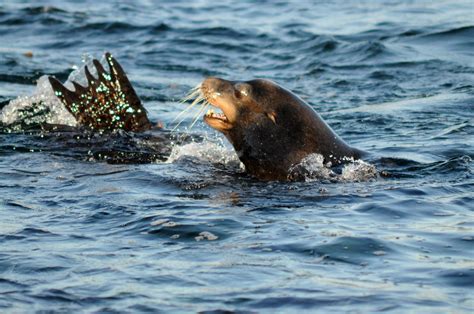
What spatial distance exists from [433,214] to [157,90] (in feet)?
21.8

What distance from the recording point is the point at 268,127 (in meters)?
7.87

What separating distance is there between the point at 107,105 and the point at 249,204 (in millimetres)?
2910

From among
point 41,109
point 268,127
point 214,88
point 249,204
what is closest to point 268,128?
point 268,127

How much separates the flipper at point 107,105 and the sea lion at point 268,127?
1.88 metres

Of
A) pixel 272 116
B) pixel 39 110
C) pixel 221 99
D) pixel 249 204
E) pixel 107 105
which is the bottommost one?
pixel 249 204

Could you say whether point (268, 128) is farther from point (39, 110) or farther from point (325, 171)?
point (39, 110)

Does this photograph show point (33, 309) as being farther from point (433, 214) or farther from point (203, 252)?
point (433, 214)

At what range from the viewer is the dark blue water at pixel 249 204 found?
5379 millimetres

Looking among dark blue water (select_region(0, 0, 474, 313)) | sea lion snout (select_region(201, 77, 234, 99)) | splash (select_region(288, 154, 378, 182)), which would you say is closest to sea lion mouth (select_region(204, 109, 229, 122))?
sea lion snout (select_region(201, 77, 234, 99))

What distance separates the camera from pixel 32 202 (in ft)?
24.2

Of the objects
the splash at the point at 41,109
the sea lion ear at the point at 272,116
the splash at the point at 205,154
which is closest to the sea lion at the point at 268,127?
the sea lion ear at the point at 272,116

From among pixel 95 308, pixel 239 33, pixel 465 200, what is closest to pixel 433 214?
pixel 465 200

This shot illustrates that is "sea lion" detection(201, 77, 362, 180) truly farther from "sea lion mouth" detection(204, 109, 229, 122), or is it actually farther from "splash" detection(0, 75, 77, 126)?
"splash" detection(0, 75, 77, 126)

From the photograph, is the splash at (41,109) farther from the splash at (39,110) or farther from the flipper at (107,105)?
the flipper at (107,105)
